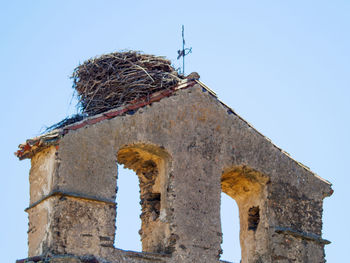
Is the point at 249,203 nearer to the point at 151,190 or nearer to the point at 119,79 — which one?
the point at 151,190

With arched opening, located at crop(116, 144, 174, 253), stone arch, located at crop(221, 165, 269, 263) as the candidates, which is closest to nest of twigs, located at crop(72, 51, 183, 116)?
arched opening, located at crop(116, 144, 174, 253)

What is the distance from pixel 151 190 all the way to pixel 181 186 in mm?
525

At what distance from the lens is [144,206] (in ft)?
41.4

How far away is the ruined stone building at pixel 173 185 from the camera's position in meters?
11.2

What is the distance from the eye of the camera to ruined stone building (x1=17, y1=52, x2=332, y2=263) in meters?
11.2

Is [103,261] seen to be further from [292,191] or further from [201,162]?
[292,191]

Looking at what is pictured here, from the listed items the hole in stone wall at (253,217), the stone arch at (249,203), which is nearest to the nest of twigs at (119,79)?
the stone arch at (249,203)

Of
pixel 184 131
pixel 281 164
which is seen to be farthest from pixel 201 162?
pixel 281 164

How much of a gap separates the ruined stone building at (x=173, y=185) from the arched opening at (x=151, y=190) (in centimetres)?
2

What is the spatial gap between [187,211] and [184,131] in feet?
3.98

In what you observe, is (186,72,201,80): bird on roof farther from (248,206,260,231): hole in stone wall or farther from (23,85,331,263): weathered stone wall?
(248,206,260,231): hole in stone wall

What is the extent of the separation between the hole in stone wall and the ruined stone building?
2cm

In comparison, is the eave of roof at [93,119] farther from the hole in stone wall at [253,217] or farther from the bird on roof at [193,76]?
the hole in stone wall at [253,217]

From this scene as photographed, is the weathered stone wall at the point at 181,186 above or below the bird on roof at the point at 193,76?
below
